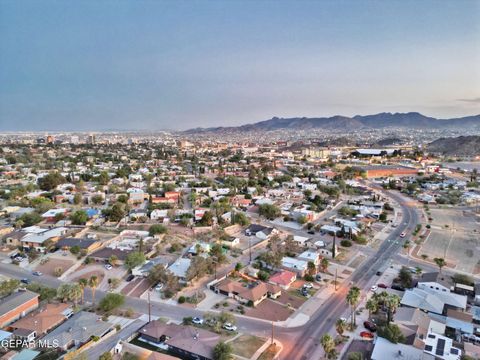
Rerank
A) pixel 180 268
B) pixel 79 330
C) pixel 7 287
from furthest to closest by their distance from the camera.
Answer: pixel 180 268 → pixel 7 287 → pixel 79 330

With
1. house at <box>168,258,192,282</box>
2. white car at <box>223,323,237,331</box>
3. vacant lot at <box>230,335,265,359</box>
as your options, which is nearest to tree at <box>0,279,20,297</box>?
house at <box>168,258,192,282</box>

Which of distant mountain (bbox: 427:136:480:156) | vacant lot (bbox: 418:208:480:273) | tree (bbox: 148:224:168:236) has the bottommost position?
vacant lot (bbox: 418:208:480:273)

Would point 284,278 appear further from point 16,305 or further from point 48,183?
point 48,183

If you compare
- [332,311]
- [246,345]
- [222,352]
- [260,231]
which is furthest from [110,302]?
[260,231]

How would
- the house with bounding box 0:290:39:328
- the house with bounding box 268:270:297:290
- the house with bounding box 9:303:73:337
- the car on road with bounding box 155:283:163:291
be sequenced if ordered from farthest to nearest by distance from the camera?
1. the house with bounding box 268:270:297:290
2. the car on road with bounding box 155:283:163:291
3. the house with bounding box 0:290:39:328
4. the house with bounding box 9:303:73:337

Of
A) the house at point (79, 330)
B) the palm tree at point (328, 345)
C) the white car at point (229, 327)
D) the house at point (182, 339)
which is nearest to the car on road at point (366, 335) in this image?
the palm tree at point (328, 345)

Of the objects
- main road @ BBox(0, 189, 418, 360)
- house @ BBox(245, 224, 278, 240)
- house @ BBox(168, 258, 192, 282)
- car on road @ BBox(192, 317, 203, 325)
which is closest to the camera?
main road @ BBox(0, 189, 418, 360)

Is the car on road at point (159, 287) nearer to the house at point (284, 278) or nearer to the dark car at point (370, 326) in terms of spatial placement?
the house at point (284, 278)

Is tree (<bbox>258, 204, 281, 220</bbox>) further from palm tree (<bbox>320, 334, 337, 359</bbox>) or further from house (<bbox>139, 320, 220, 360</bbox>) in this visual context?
palm tree (<bbox>320, 334, 337, 359</bbox>)
